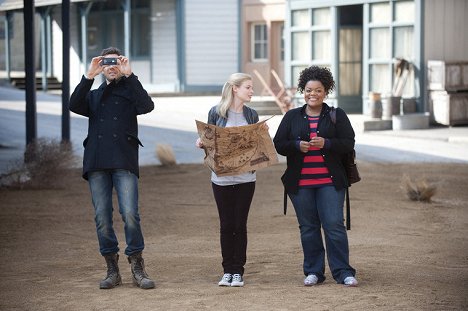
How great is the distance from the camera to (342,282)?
8055 millimetres

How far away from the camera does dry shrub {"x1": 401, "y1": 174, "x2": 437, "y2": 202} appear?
44.5ft

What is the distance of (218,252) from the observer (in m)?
9.94

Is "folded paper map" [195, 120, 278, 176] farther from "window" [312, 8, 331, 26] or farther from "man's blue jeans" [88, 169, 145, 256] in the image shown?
"window" [312, 8, 331, 26]

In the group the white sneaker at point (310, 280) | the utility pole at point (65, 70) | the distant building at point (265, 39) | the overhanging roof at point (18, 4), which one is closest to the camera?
the white sneaker at point (310, 280)

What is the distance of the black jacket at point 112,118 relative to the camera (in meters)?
7.95

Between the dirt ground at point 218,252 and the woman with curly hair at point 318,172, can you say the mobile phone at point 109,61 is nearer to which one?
the woman with curly hair at point 318,172

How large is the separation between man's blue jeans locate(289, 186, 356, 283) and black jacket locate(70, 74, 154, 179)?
1246 mm

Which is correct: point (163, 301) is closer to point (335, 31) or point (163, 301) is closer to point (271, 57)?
point (335, 31)

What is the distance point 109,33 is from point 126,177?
3199 cm

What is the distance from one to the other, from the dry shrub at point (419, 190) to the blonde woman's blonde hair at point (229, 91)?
597cm

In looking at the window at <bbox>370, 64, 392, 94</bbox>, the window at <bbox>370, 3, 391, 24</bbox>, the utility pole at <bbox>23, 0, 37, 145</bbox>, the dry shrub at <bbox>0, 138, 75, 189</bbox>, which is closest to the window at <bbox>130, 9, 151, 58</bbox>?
the window at <bbox>370, 64, 392, 94</bbox>

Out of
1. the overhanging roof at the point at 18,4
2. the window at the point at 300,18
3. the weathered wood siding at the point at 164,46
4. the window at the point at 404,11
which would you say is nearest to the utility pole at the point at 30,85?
the window at the point at 404,11

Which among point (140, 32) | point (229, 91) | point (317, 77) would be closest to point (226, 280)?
point (229, 91)

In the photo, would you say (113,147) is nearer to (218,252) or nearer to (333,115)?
(333,115)
